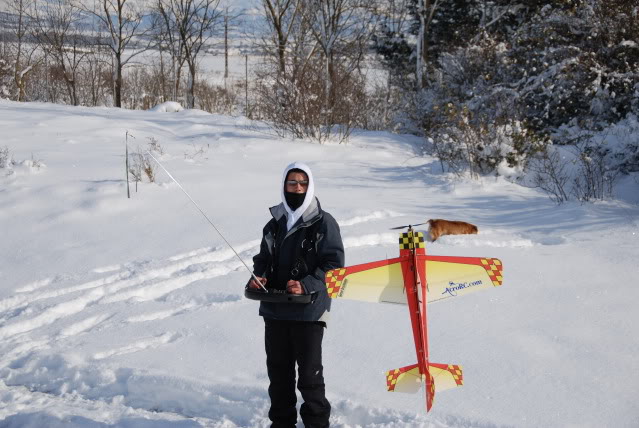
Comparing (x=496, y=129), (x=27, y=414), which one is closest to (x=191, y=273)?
(x=27, y=414)

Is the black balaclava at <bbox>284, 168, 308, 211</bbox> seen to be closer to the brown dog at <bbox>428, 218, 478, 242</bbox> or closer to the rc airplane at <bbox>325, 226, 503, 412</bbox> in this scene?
the rc airplane at <bbox>325, 226, 503, 412</bbox>

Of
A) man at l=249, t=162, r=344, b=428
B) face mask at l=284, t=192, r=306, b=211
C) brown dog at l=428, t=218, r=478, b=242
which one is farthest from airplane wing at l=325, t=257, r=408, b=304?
brown dog at l=428, t=218, r=478, b=242

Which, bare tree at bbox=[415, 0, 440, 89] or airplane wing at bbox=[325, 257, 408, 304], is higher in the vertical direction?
bare tree at bbox=[415, 0, 440, 89]

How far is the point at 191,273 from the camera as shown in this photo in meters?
5.15

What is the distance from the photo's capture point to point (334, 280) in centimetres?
251

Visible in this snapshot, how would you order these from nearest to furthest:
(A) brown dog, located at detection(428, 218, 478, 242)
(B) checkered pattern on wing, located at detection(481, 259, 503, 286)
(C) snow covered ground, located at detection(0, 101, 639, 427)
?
(B) checkered pattern on wing, located at detection(481, 259, 503, 286) < (C) snow covered ground, located at detection(0, 101, 639, 427) < (A) brown dog, located at detection(428, 218, 478, 242)

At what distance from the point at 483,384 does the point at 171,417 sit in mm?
1765

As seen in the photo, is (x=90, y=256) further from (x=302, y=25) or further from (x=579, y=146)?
(x=302, y=25)

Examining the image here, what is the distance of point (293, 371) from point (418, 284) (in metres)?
0.81

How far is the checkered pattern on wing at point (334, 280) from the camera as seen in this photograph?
2508 millimetres

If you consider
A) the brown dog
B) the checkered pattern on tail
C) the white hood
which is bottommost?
the brown dog

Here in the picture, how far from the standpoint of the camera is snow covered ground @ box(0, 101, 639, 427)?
304cm

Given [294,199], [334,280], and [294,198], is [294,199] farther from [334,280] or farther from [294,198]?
[334,280]

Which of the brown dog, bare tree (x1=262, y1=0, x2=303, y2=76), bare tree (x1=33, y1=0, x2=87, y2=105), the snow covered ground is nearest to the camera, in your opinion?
the snow covered ground
